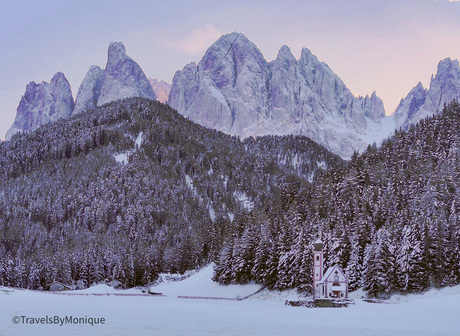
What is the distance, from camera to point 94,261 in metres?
142

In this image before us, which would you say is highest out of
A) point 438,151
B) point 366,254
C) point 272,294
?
point 438,151

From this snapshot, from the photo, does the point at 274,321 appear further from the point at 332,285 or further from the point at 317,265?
the point at 317,265

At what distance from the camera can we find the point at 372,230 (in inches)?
3199

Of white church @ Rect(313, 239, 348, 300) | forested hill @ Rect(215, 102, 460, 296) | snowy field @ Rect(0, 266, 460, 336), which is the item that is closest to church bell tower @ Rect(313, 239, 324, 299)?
white church @ Rect(313, 239, 348, 300)

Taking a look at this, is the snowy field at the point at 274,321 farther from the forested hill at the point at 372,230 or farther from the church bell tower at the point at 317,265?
the church bell tower at the point at 317,265

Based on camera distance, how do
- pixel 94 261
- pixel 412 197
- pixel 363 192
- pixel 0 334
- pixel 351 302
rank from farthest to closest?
pixel 94 261
pixel 363 192
pixel 412 197
pixel 351 302
pixel 0 334

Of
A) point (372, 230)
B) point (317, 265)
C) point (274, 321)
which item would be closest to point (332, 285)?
point (317, 265)

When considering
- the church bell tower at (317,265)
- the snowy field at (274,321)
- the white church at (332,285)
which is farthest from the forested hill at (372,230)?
the church bell tower at (317,265)

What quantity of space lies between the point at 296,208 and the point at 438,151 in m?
45.8

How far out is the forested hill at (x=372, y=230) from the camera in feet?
232

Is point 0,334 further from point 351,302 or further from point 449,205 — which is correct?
point 449,205

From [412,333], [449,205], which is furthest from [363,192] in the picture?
[412,333]

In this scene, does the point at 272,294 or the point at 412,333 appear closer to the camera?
the point at 412,333

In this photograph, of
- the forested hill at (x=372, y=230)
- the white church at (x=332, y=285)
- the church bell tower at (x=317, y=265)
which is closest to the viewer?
the white church at (x=332, y=285)
